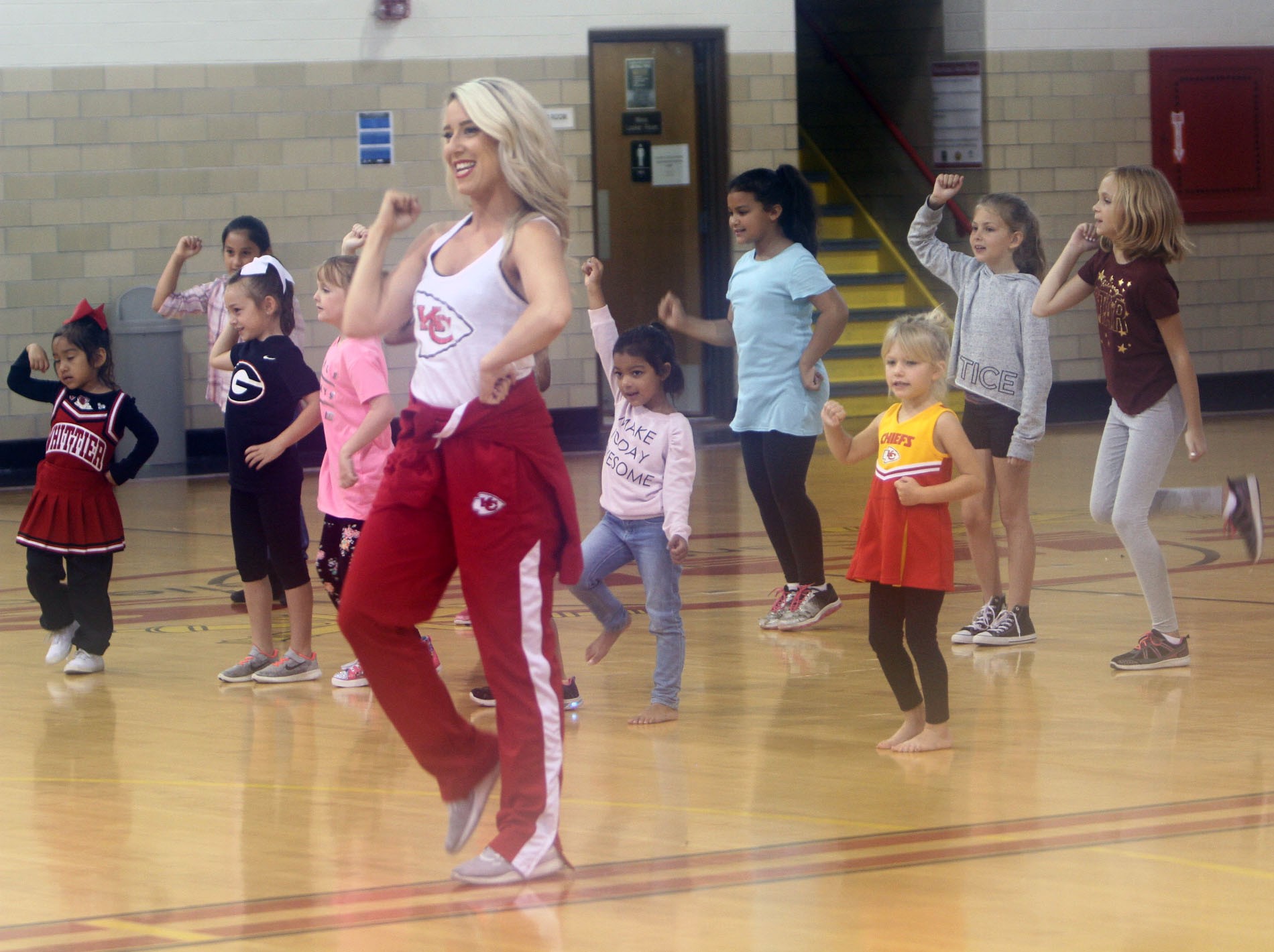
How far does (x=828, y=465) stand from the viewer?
1195 cm

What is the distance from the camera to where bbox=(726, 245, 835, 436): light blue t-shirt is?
6320 mm

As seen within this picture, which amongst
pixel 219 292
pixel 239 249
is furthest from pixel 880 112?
pixel 239 249

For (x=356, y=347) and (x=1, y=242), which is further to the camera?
(x=1, y=242)

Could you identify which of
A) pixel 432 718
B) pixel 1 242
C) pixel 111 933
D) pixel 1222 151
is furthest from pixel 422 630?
pixel 1222 151

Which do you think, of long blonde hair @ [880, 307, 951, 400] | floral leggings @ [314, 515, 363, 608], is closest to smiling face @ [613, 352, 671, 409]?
long blonde hair @ [880, 307, 951, 400]

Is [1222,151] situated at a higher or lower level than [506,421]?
higher

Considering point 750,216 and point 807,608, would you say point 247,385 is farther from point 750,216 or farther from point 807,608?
point 807,608

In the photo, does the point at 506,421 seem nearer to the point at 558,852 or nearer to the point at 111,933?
the point at 558,852

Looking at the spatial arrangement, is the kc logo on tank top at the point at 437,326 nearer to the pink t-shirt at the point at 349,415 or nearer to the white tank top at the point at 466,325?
the white tank top at the point at 466,325

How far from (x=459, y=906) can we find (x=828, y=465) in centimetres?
888

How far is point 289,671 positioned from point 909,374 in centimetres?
223

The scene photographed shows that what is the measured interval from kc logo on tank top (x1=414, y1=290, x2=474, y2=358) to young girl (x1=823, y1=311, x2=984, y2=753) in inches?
49.1

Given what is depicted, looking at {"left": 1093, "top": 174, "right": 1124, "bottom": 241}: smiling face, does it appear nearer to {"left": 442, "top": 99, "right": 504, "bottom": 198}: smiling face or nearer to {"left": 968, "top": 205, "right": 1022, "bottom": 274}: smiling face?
{"left": 968, "top": 205, "right": 1022, "bottom": 274}: smiling face

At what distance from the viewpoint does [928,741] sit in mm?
4402
